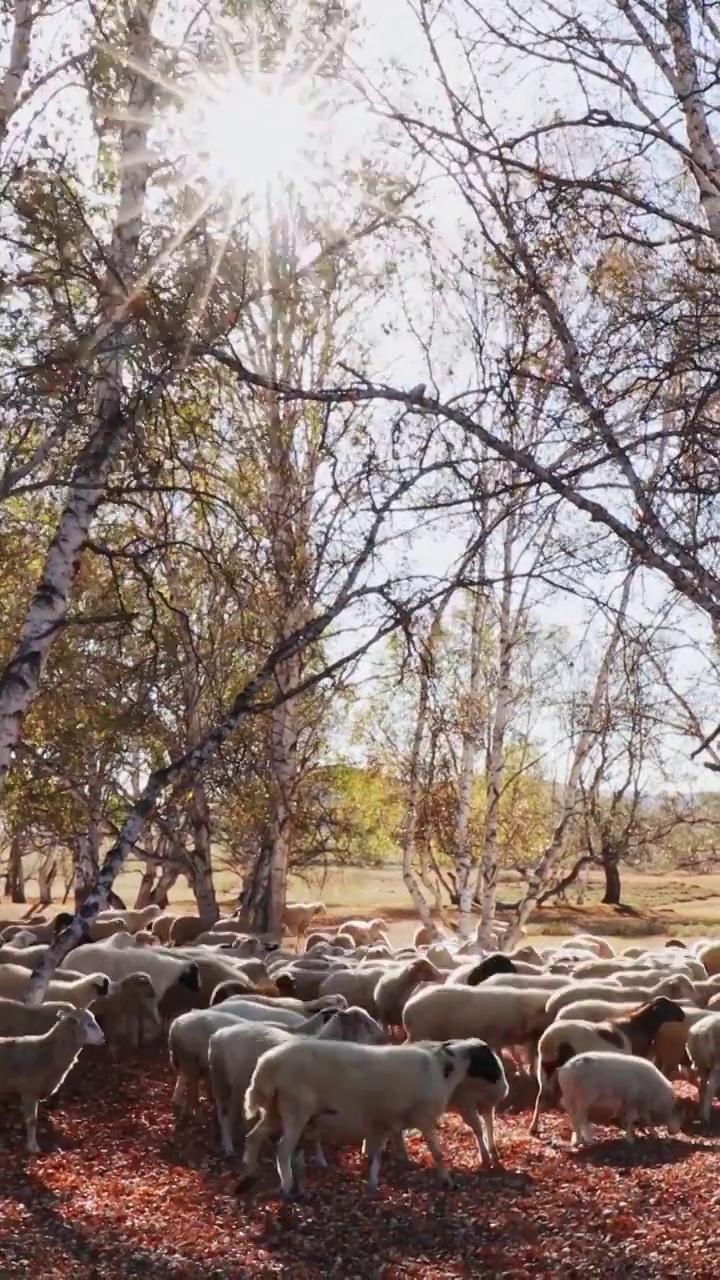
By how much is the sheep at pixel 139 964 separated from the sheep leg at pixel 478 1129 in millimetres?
3972

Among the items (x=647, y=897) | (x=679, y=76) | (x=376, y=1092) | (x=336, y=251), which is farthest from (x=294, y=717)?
(x=647, y=897)

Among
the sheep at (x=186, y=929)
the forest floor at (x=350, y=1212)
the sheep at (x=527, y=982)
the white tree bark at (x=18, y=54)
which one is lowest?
the forest floor at (x=350, y=1212)

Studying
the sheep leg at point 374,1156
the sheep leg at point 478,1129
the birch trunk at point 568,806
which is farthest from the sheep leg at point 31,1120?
the birch trunk at point 568,806

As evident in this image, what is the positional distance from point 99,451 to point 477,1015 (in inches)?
227

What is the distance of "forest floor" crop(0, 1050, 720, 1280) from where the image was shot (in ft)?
21.2

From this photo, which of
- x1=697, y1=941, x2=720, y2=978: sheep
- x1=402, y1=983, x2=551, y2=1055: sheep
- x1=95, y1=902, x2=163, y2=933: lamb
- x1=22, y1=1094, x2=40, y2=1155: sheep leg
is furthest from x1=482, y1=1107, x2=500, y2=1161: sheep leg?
x1=95, y1=902, x2=163, y2=933: lamb

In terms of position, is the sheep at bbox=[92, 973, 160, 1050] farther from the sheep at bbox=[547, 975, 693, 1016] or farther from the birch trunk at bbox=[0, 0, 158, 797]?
the birch trunk at bbox=[0, 0, 158, 797]

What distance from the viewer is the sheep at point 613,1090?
918 centimetres

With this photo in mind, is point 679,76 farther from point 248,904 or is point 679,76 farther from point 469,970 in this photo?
point 248,904

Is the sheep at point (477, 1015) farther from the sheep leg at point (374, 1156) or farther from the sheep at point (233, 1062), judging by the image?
the sheep leg at point (374, 1156)

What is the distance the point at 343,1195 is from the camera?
779 centimetres

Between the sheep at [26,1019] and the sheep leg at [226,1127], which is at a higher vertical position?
the sheep at [26,1019]

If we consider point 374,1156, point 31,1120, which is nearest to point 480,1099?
point 374,1156

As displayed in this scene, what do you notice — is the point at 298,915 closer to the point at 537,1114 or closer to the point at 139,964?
the point at 139,964
